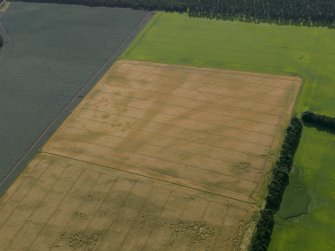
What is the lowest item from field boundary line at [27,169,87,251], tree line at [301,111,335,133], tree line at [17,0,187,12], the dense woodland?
field boundary line at [27,169,87,251]

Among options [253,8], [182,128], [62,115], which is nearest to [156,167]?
[182,128]

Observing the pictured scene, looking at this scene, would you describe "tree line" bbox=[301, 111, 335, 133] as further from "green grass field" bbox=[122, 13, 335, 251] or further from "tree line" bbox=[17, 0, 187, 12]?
"tree line" bbox=[17, 0, 187, 12]

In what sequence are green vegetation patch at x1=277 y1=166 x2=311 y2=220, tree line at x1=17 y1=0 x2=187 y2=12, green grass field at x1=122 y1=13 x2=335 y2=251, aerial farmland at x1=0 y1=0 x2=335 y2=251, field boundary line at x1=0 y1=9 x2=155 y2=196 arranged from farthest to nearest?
1. tree line at x1=17 y1=0 x2=187 y2=12
2. field boundary line at x1=0 y1=9 x2=155 y2=196
3. green vegetation patch at x1=277 y1=166 x2=311 y2=220
4. aerial farmland at x1=0 y1=0 x2=335 y2=251
5. green grass field at x1=122 y1=13 x2=335 y2=251

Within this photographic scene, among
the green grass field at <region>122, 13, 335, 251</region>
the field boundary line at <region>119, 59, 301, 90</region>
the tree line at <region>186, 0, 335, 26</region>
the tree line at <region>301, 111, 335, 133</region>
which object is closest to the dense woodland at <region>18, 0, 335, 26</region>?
the tree line at <region>186, 0, 335, 26</region>

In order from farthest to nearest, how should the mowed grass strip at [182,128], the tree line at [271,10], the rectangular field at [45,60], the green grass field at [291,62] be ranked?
the tree line at [271,10], the rectangular field at [45,60], the mowed grass strip at [182,128], the green grass field at [291,62]

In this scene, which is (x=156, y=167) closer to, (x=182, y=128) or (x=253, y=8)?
(x=182, y=128)

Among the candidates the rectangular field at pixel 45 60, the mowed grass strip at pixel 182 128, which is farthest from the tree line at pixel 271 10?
the mowed grass strip at pixel 182 128

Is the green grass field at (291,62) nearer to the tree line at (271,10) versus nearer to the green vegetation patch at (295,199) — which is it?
the green vegetation patch at (295,199)
